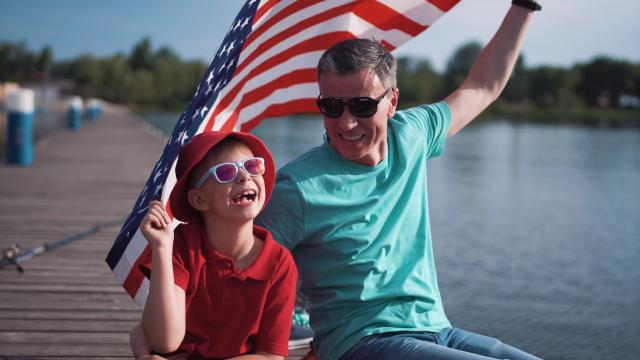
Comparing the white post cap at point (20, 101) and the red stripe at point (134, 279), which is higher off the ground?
the red stripe at point (134, 279)

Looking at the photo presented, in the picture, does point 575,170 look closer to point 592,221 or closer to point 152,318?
point 592,221

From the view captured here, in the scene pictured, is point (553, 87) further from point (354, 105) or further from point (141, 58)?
point (354, 105)

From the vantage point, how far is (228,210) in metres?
2.05

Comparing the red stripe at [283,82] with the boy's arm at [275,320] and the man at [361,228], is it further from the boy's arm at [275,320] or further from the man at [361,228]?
the boy's arm at [275,320]

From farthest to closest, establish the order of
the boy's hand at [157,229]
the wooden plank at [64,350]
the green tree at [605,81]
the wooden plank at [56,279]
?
the green tree at [605,81] < the wooden plank at [56,279] < the wooden plank at [64,350] < the boy's hand at [157,229]

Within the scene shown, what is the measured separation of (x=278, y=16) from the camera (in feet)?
10.1

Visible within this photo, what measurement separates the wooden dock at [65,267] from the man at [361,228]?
50.1 inches

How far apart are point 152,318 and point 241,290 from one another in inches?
10.5

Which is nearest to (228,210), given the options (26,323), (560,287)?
(26,323)

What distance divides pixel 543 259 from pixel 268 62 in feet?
22.5

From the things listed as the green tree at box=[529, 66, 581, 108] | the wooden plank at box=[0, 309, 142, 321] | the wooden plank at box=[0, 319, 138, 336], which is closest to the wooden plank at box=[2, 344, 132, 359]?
the wooden plank at box=[0, 319, 138, 336]

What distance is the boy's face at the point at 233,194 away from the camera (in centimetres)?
205

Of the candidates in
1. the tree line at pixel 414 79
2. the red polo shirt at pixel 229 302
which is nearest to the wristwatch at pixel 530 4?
the red polo shirt at pixel 229 302

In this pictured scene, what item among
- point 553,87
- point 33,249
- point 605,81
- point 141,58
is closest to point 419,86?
point 553,87
